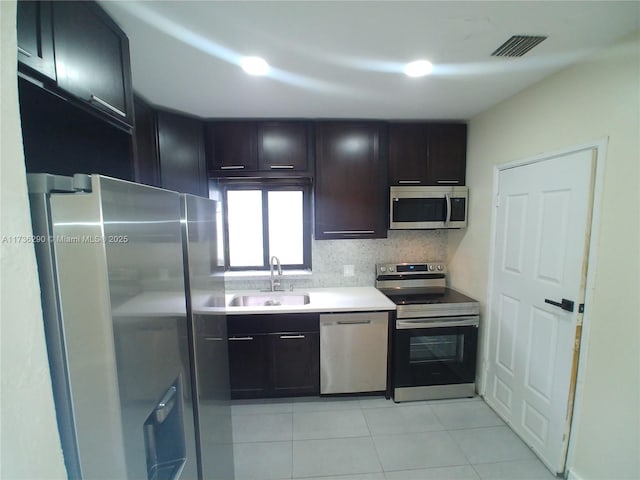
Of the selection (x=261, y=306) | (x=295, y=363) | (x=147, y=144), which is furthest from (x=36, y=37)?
(x=295, y=363)

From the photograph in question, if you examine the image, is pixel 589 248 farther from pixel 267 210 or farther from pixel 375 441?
pixel 267 210

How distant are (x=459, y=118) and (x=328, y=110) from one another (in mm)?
1207

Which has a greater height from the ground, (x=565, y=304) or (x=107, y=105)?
(x=107, y=105)

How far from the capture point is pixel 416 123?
95.4 inches

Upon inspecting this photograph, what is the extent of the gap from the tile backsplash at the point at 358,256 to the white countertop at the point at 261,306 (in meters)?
0.10

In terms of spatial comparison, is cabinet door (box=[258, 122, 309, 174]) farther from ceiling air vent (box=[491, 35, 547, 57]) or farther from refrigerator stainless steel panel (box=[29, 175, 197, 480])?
refrigerator stainless steel panel (box=[29, 175, 197, 480])

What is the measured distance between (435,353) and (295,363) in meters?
1.21

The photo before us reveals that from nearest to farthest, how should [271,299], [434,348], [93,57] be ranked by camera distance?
1. [93,57]
2. [434,348]
3. [271,299]

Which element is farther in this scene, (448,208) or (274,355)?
(448,208)

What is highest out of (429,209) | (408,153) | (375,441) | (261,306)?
(408,153)

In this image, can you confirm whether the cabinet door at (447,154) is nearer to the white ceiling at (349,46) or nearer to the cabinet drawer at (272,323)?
the white ceiling at (349,46)

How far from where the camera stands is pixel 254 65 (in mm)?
1484

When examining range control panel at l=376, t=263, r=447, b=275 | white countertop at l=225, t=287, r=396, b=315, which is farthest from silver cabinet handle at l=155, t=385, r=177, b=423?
range control panel at l=376, t=263, r=447, b=275

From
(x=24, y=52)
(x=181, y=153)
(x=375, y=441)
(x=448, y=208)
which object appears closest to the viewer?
(x=24, y=52)
